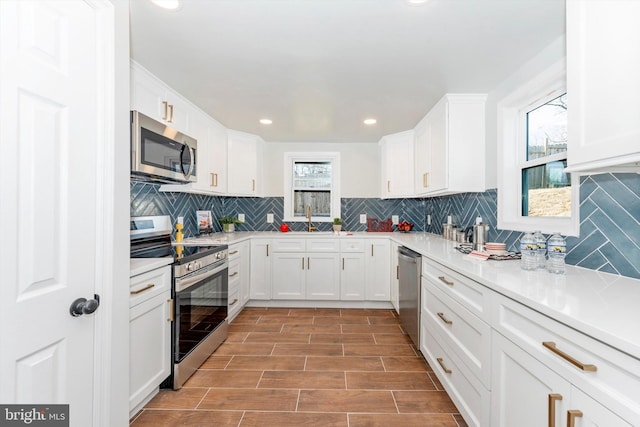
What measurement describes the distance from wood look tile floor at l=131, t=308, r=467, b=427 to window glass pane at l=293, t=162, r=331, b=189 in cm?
218

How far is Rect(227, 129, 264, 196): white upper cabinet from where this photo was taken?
12.7 feet

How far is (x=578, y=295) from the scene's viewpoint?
116 centimetres

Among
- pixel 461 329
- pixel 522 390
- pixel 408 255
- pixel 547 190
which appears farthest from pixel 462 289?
pixel 408 255

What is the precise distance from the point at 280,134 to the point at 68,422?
11.4 feet

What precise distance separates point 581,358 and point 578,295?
350mm

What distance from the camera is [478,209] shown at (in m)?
2.81

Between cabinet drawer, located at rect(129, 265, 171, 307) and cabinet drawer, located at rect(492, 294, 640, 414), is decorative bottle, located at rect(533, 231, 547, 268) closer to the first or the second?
cabinet drawer, located at rect(492, 294, 640, 414)

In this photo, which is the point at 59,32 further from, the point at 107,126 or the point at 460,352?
the point at 460,352

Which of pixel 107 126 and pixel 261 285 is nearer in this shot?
pixel 107 126

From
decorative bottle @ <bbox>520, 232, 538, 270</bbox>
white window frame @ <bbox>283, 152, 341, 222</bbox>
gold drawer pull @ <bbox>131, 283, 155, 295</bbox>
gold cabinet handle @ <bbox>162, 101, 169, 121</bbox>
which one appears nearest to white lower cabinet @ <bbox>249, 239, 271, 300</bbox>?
white window frame @ <bbox>283, 152, 341, 222</bbox>

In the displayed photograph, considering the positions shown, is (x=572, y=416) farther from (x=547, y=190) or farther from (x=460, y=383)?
(x=547, y=190)

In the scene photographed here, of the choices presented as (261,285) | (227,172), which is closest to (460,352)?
(261,285)

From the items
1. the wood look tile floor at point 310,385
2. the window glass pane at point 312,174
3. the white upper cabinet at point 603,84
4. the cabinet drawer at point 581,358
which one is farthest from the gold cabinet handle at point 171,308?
the window glass pane at point 312,174

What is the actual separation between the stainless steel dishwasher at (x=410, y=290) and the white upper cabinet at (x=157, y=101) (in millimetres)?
2388
